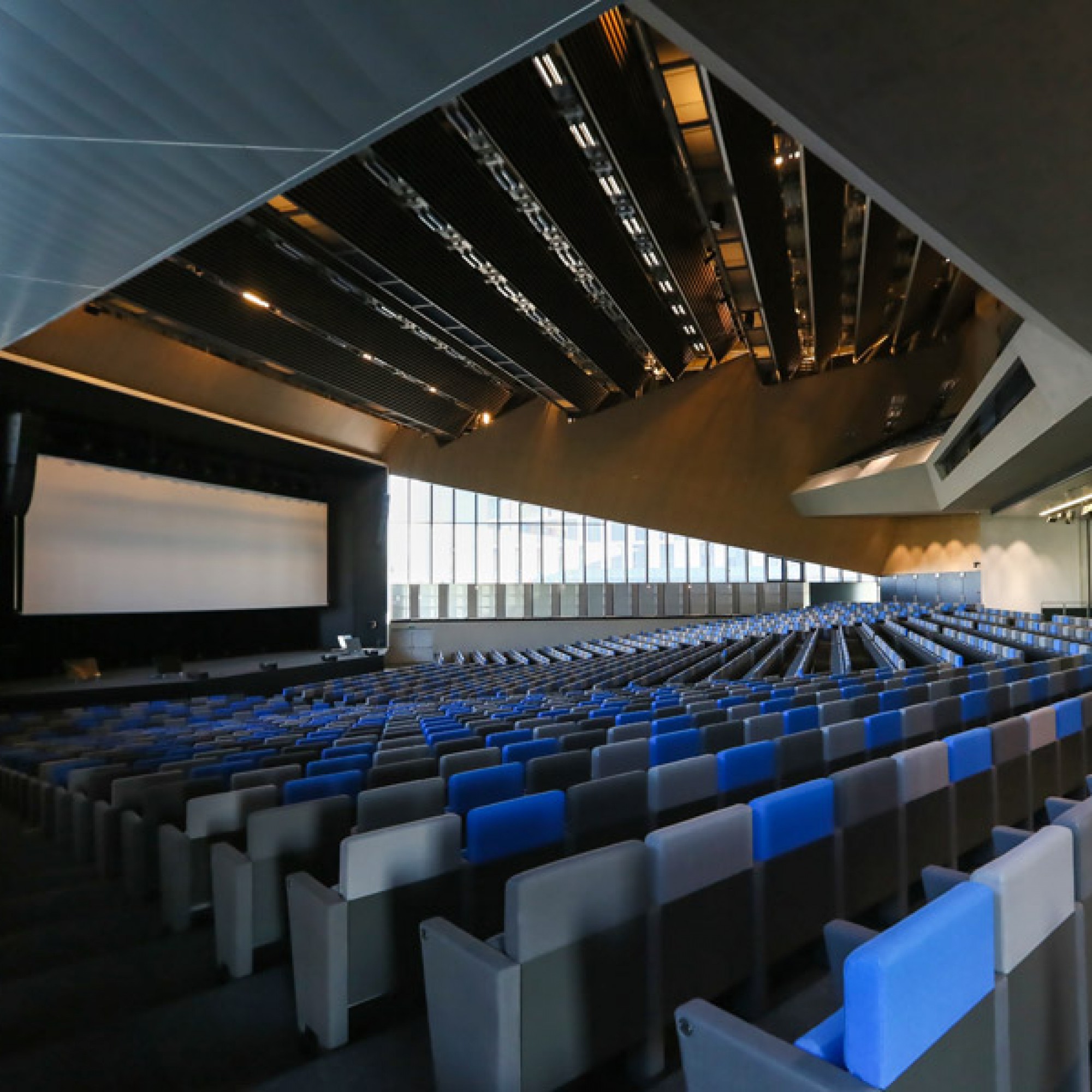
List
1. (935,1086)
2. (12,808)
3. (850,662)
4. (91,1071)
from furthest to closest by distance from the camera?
(850,662) → (12,808) → (91,1071) → (935,1086)

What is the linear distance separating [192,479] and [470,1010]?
70.7 ft

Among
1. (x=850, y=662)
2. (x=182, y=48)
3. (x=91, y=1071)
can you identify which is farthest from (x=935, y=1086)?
(x=850, y=662)

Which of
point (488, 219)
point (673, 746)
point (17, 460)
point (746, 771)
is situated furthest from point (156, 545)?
point (746, 771)

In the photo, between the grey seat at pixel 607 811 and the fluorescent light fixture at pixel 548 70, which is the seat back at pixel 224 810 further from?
the fluorescent light fixture at pixel 548 70

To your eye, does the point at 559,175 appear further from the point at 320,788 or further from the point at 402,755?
the point at 320,788

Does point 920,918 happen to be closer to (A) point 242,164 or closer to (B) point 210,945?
(B) point 210,945

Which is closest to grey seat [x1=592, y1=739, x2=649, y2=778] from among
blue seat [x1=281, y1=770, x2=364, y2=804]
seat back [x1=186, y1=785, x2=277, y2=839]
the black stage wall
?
blue seat [x1=281, y1=770, x2=364, y2=804]

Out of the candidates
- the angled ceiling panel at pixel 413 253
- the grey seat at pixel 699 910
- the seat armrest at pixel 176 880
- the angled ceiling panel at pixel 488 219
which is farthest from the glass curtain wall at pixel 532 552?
the grey seat at pixel 699 910

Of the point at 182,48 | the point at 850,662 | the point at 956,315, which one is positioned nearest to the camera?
the point at 182,48

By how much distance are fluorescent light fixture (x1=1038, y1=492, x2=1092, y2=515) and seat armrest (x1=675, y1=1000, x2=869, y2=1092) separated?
72.6 ft

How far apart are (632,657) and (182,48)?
52.7ft

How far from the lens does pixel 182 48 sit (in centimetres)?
428

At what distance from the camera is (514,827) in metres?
2.84

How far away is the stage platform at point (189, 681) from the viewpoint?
15961 millimetres
